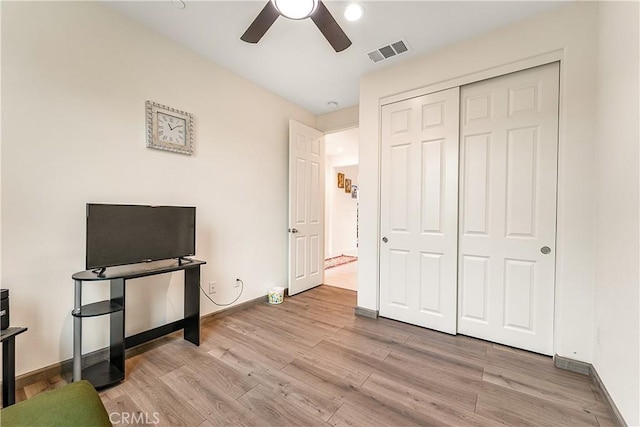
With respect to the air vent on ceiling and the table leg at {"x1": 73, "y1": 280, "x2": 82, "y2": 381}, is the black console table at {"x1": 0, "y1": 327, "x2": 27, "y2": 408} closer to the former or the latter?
the table leg at {"x1": 73, "y1": 280, "x2": 82, "y2": 381}

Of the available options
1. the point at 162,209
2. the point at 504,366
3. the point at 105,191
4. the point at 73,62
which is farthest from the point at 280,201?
the point at 504,366

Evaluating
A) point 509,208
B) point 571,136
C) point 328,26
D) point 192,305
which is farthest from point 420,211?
point 192,305

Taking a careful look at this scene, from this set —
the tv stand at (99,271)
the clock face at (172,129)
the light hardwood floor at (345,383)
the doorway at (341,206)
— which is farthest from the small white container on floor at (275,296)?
the clock face at (172,129)

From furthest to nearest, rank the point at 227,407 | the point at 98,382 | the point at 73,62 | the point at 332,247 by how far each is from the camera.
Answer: the point at 332,247 → the point at 73,62 → the point at 98,382 → the point at 227,407

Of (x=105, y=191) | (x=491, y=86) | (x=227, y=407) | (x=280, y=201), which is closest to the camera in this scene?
(x=227, y=407)

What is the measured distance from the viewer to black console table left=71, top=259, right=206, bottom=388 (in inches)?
67.0

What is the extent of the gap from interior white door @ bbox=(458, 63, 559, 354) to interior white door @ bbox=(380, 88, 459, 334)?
0.37 feet

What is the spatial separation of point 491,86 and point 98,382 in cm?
384

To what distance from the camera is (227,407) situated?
5.16ft

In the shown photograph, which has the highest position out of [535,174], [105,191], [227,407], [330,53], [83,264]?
[330,53]

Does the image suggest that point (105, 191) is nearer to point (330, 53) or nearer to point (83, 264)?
point (83, 264)

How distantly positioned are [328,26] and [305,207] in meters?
2.45

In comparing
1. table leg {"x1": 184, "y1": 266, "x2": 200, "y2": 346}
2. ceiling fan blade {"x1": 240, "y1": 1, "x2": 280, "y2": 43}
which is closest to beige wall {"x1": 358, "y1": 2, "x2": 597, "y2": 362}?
ceiling fan blade {"x1": 240, "y1": 1, "x2": 280, "y2": 43}

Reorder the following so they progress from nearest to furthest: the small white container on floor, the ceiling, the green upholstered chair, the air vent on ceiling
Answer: the green upholstered chair
the ceiling
the air vent on ceiling
the small white container on floor
